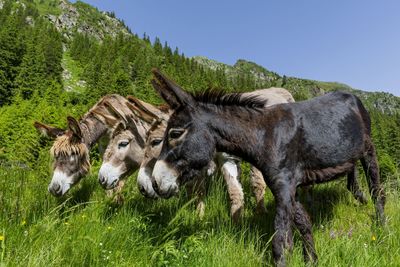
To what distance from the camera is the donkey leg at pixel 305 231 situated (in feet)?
10.1

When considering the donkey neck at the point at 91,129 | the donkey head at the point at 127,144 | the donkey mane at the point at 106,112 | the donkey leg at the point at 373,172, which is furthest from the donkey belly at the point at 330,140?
the donkey neck at the point at 91,129

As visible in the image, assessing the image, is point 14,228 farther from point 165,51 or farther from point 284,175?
point 165,51

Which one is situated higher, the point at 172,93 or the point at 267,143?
the point at 172,93

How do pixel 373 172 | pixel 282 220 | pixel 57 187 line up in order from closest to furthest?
pixel 282 220 → pixel 373 172 → pixel 57 187

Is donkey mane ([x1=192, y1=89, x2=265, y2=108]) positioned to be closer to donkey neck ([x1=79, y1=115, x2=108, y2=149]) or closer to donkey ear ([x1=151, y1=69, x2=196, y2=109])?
donkey ear ([x1=151, y1=69, x2=196, y2=109])

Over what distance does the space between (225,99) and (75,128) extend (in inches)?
110

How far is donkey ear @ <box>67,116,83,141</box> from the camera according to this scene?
4.99 meters

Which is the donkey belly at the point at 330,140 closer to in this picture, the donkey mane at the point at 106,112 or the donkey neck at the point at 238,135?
the donkey neck at the point at 238,135

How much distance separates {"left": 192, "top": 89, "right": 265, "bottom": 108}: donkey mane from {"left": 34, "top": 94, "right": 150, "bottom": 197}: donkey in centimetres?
215

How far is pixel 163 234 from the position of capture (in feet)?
12.3

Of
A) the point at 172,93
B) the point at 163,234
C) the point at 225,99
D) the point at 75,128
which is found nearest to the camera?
the point at 172,93

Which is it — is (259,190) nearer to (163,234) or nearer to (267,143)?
(163,234)

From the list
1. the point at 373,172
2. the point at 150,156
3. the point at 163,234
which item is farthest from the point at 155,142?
the point at 373,172

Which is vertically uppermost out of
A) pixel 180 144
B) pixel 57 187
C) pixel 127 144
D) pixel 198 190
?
pixel 180 144
